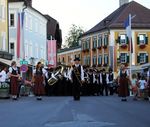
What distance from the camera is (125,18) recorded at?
9269cm

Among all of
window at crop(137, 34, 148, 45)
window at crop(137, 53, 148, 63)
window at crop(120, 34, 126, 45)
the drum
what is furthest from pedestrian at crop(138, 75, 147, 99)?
window at crop(137, 34, 148, 45)

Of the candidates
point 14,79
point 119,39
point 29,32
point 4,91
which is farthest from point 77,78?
point 119,39

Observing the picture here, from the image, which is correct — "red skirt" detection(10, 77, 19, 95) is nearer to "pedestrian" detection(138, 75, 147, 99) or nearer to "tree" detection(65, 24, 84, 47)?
"pedestrian" detection(138, 75, 147, 99)

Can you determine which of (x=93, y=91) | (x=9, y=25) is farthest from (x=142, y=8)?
(x=93, y=91)

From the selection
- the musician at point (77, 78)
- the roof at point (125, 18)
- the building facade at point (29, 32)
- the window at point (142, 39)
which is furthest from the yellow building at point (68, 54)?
the musician at point (77, 78)

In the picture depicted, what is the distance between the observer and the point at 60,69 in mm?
36688

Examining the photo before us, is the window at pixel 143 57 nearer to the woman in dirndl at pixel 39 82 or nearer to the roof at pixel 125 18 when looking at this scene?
the roof at pixel 125 18

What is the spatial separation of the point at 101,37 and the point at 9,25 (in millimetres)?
31797

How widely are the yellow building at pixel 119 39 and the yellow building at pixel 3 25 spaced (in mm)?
27962

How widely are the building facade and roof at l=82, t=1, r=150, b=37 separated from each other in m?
15.0

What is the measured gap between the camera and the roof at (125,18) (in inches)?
3602

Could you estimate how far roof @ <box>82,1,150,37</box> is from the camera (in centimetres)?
9150

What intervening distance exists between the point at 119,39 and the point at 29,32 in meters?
23.0

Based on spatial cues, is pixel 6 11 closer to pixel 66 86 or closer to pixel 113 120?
pixel 66 86
